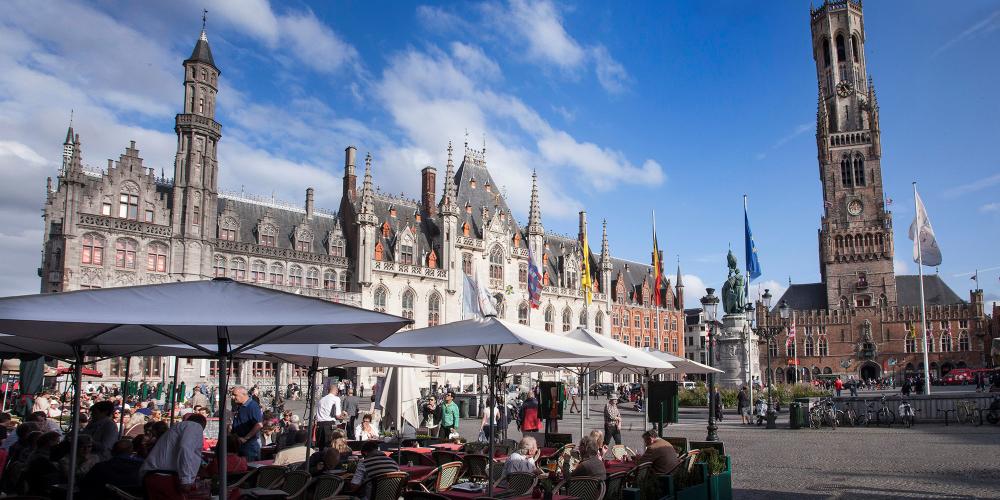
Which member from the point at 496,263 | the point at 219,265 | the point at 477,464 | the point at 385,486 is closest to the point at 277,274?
the point at 219,265

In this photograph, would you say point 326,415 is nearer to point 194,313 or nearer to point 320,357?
point 320,357

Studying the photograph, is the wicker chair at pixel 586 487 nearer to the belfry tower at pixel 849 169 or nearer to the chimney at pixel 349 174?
the chimney at pixel 349 174

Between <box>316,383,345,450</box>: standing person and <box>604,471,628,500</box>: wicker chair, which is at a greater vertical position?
<box>316,383,345,450</box>: standing person

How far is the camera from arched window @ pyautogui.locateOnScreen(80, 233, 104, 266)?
35.4m

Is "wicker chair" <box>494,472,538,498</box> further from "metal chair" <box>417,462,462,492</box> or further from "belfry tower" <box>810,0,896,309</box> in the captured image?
"belfry tower" <box>810,0,896,309</box>

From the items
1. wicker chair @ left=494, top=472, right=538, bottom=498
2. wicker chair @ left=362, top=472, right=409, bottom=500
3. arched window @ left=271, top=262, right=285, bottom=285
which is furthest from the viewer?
arched window @ left=271, top=262, right=285, bottom=285

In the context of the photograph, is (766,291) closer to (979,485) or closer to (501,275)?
(979,485)

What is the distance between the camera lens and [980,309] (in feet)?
246

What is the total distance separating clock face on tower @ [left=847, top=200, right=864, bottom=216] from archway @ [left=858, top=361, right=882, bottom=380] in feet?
56.5

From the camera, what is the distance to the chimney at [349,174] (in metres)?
49.3

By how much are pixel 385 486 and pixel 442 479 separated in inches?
45.5

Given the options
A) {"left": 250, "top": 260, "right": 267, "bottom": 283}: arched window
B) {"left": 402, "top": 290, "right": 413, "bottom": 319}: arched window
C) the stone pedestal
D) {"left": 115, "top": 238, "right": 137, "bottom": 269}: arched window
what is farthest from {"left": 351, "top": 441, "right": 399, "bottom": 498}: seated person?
{"left": 402, "top": 290, "right": 413, "bottom": 319}: arched window

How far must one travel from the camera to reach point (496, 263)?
178ft

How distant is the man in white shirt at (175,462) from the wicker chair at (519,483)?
12.1ft
